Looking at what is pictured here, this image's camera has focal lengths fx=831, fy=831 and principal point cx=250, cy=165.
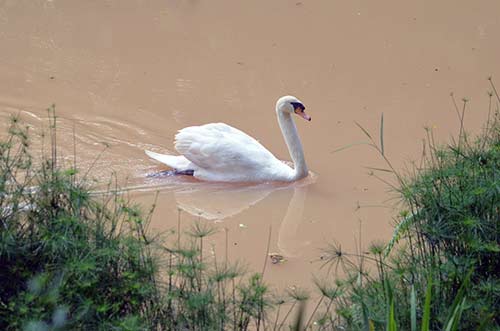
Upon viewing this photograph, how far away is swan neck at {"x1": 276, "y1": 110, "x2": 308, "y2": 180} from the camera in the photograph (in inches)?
297

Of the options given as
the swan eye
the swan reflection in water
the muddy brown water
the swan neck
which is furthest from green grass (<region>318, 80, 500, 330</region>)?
the swan eye

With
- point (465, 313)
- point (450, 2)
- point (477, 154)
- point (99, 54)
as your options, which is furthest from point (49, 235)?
point (450, 2)

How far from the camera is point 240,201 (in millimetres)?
7168

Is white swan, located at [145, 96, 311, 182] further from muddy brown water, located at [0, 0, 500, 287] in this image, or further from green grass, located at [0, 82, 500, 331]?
green grass, located at [0, 82, 500, 331]

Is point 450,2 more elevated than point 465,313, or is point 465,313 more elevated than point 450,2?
point 450,2

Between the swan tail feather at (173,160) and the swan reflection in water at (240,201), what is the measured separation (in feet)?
0.81

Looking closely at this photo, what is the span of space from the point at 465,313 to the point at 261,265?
2.12 m

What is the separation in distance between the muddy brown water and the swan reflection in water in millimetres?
18

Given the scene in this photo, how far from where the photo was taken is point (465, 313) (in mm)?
3979

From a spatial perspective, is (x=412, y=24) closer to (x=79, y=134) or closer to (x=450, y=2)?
(x=450, y=2)

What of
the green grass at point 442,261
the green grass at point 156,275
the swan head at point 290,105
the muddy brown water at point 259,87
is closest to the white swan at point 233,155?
the swan head at point 290,105

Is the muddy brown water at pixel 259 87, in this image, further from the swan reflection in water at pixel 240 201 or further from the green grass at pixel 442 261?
the green grass at pixel 442 261

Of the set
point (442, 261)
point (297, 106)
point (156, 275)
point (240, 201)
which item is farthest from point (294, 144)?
point (156, 275)

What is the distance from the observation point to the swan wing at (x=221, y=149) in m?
7.45
